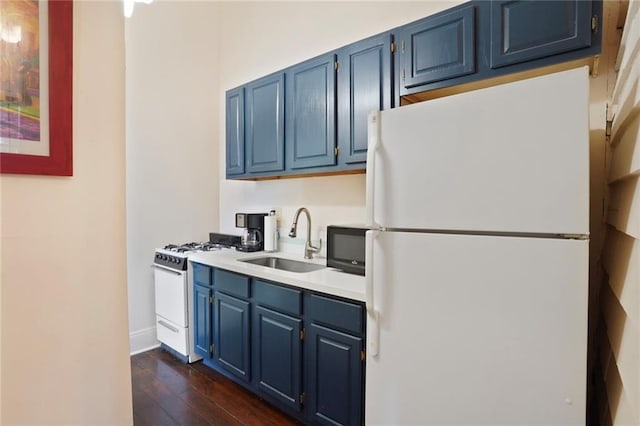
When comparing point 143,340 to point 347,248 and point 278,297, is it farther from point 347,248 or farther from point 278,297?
point 347,248

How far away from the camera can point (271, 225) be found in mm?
2910

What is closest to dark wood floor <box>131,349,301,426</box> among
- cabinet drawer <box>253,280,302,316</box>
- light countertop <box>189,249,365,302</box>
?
cabinet drawer <box>253,280,302,316</box>

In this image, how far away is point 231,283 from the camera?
240 centimetres

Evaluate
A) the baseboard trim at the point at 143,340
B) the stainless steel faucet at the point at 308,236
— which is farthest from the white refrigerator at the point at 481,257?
the baseboard trim at the point at 143,340

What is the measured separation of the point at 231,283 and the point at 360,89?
159 cm

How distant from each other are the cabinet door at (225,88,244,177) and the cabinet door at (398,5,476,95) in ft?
5.01

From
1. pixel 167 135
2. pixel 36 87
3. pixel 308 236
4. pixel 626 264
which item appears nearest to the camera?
pixel 36 87

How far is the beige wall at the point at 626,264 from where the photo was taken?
859 mm

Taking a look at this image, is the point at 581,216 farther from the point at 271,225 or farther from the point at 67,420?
the point at 271,225

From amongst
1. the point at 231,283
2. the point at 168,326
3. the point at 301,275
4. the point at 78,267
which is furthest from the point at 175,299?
the point at 78,267

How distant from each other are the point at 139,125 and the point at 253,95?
115 centimetres

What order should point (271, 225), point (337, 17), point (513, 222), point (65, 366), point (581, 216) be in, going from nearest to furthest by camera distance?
1. point (65, 366)
2. point (581, 216)
3. point (513, 222)
4. point (337, 17)
5. point (271, 225)

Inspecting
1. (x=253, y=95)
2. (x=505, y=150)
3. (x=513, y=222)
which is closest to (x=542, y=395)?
(x=513, y=222)

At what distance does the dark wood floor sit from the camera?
2105mm
